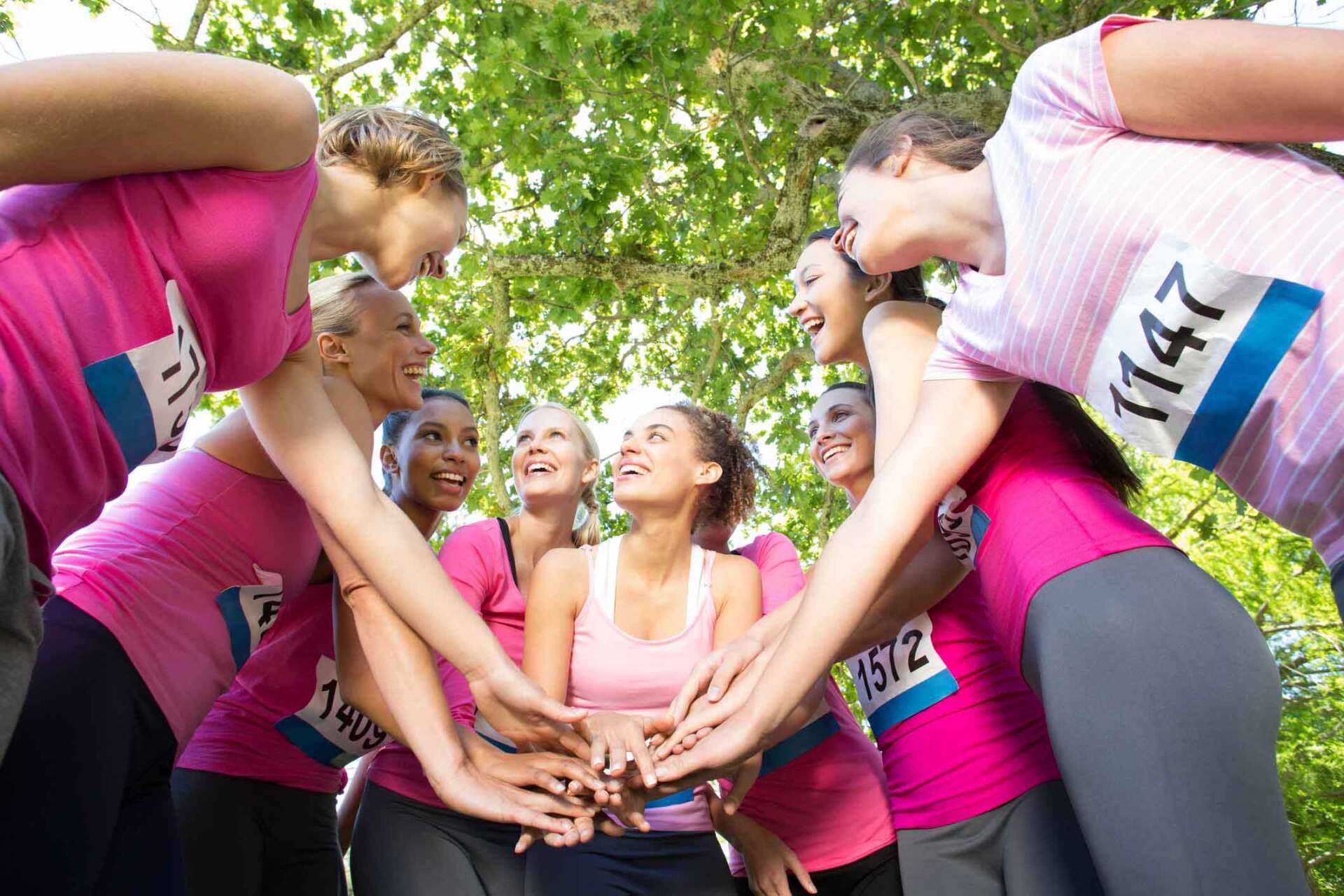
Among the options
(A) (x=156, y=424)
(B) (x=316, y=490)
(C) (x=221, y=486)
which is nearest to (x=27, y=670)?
(A) (x=156, y=424)

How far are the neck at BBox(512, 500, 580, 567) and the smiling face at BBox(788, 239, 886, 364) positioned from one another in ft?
4.03

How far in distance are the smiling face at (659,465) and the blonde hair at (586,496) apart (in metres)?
0.45

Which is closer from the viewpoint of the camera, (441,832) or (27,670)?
(27,670)

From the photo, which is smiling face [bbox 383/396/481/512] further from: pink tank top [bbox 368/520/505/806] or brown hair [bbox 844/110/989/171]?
brown hair [bbox 844/110/989/171]

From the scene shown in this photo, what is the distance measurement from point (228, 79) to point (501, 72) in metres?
4.62

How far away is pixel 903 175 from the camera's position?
6.82 feet

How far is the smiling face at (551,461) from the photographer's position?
352cm

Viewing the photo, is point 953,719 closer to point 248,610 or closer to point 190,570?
point 248,610

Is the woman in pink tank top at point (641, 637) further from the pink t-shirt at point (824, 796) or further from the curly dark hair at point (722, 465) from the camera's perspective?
the pink t-shirt at point (824, 796)

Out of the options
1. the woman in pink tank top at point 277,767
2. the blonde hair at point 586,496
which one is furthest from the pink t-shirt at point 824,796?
the blonde hair at point 586,496

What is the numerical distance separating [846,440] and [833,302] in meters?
0.65

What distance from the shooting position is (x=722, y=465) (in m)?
3.40

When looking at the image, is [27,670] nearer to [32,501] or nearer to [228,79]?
[32,501]

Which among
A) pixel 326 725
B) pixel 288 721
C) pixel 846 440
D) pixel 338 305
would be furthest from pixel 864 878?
pixel 338 305
